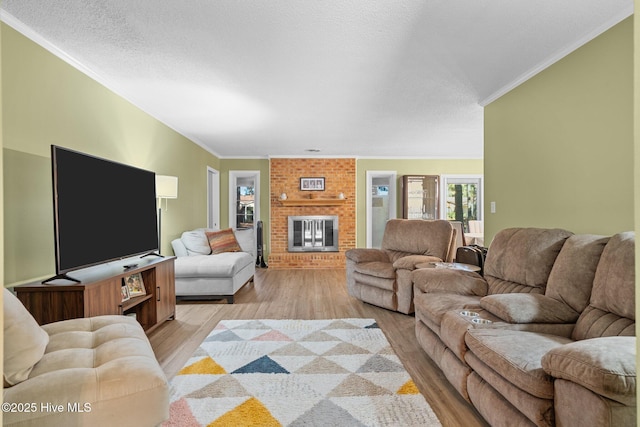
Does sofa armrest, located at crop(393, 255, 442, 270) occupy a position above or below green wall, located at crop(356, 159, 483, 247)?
below

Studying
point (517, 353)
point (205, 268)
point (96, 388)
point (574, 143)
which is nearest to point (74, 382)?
point (96, 388)

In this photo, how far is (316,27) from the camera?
7.91ft

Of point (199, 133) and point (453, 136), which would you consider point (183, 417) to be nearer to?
point (199, 133)

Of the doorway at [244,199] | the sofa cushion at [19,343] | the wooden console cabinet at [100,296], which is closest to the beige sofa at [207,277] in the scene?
the wooden console cabinet at [100,296]

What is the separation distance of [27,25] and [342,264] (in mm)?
5969

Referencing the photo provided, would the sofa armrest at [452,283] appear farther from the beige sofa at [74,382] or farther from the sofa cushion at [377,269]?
the beige sofa at [74,382]

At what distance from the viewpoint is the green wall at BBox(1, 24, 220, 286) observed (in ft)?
7.59

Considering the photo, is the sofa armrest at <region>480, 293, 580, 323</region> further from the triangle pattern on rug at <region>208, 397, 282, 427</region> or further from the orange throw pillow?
the orange throw pillow

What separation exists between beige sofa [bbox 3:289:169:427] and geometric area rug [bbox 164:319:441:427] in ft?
1.68

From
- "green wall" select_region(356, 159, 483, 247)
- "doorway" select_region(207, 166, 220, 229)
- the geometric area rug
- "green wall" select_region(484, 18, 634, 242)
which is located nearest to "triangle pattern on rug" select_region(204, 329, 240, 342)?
the geometric area rug

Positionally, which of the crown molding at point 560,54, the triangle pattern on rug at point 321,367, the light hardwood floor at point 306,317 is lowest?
the light hardwood floor at point 306,317

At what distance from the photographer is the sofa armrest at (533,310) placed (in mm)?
2053

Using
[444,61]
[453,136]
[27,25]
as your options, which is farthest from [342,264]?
[27,25]

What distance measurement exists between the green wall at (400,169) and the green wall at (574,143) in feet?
13.2
